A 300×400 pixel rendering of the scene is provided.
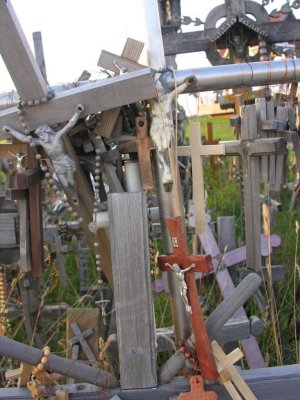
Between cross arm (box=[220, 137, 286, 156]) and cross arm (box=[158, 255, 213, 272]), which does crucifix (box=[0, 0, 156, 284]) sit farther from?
cross arm (box=[220, 137, 286, 156])

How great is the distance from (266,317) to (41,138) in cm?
156

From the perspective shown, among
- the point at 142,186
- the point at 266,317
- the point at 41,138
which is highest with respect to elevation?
the point at 41,138

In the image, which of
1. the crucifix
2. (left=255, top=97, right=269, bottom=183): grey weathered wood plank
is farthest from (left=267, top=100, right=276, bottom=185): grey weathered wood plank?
the crucifix

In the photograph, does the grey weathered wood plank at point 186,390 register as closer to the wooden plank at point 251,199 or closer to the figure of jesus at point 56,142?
the wooden plank at point 251,199

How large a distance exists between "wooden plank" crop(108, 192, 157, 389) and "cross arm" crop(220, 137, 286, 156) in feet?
2.21

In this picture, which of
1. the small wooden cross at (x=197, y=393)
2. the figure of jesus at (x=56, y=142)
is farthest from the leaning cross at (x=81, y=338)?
the figure of jesus at (x=56, y=142)

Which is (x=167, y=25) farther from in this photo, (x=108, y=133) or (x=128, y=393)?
(x=128, y=393)

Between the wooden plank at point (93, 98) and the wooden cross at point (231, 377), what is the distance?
0.70 m

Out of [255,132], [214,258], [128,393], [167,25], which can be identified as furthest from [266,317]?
[167,25]

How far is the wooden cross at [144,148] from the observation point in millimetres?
1343

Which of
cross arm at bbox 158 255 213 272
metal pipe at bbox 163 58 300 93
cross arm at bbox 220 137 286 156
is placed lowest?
cross arm at bbox 158 255 213 272

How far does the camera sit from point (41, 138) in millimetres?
1304

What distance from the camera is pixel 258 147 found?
5.97ft

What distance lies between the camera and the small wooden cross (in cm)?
129
